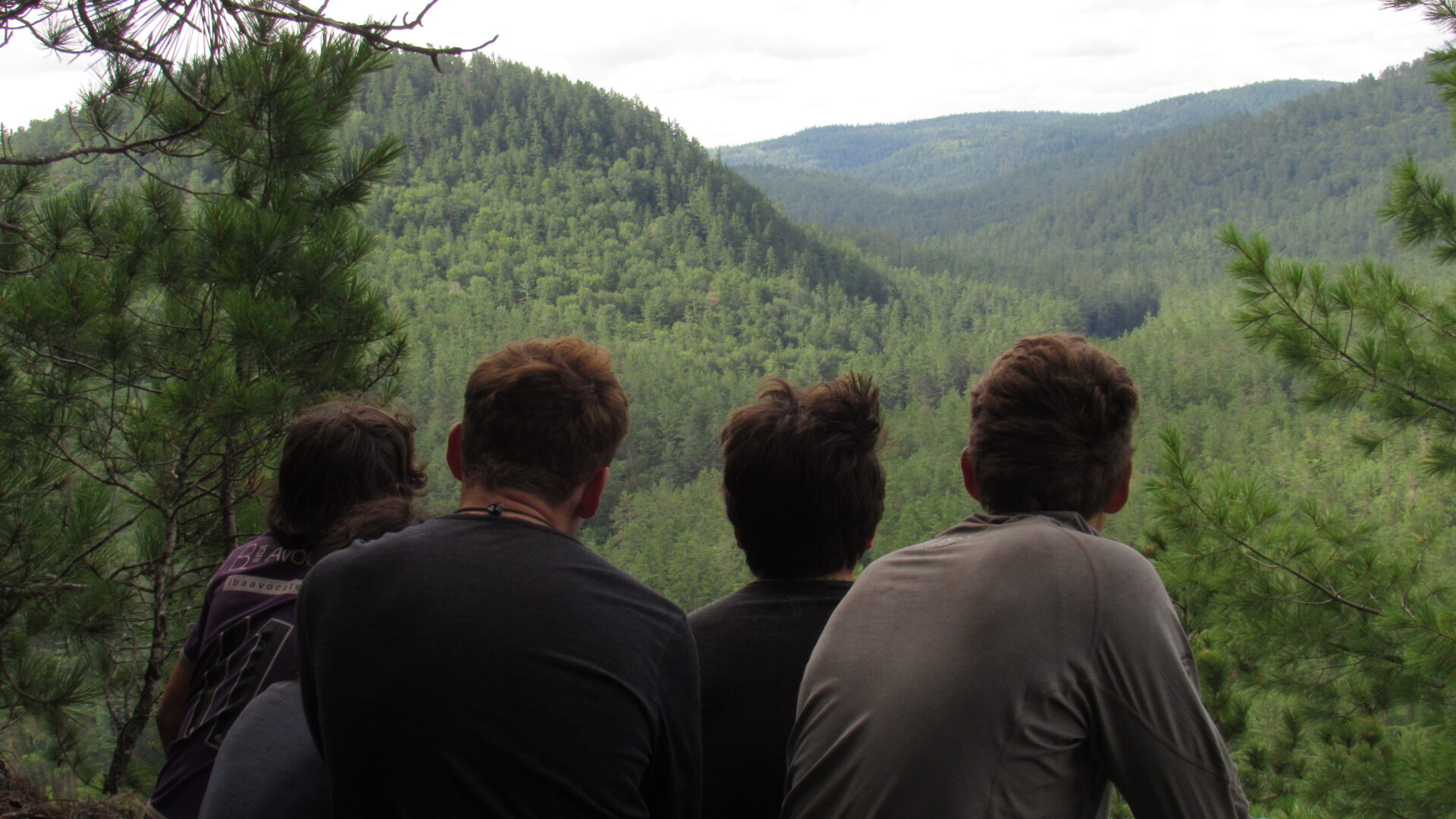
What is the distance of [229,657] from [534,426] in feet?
2.02

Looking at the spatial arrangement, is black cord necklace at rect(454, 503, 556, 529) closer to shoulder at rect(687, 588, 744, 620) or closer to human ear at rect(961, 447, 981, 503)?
shoulder at rect(687, 588, 744, 620)

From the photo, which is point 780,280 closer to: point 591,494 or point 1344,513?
point 1344,513

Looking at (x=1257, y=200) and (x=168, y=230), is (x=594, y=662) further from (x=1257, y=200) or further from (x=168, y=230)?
(x=1257, y=200)

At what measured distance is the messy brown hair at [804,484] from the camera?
4.65 feet

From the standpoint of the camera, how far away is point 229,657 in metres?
1.41

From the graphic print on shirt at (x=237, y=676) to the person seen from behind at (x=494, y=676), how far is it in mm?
287

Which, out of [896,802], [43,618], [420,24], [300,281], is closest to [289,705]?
[896,802]

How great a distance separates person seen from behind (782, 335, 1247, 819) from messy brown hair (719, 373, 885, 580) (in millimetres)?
290

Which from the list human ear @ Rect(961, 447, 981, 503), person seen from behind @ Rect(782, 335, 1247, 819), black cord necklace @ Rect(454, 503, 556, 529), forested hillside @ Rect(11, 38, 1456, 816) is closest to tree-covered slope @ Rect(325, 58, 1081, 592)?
forested hillside @ Rect(11, 38, 1456, 816)

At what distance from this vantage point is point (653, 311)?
69.9 meters

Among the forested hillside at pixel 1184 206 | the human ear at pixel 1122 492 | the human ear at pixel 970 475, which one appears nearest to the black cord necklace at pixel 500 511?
the human ear at pixel 970 475

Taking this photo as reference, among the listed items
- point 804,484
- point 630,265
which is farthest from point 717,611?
point 630,265

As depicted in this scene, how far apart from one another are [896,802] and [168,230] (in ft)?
10.4

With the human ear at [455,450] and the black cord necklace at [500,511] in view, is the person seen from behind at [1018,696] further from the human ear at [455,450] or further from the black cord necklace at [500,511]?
the human ear at [455,450]
